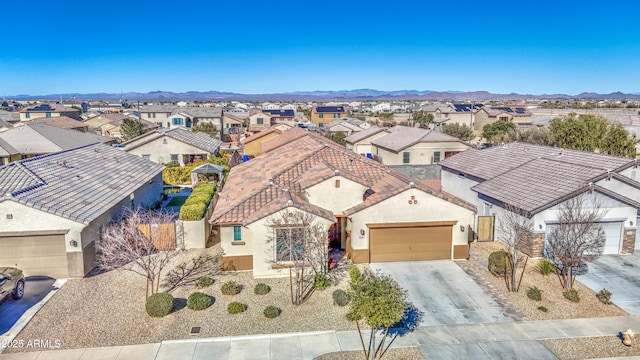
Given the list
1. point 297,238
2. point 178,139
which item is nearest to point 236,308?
point 297,238

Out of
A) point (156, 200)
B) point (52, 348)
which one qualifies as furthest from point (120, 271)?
point (156, 200)

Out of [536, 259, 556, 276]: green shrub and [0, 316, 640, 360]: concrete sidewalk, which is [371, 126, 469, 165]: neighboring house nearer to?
[536, 259, 556, 276]: green shrub

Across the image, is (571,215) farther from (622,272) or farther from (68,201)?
(68,201)

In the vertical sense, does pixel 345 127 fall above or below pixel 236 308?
above

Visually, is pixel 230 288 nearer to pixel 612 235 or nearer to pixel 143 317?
pixel 143 317

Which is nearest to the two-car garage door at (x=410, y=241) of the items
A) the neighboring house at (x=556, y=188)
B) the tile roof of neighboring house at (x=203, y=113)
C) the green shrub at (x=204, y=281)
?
the neighboring house at (x=556, y=188)

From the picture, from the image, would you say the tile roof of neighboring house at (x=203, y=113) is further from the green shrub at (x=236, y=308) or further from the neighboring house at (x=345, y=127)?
the green shrub at (x=236, y=308)
